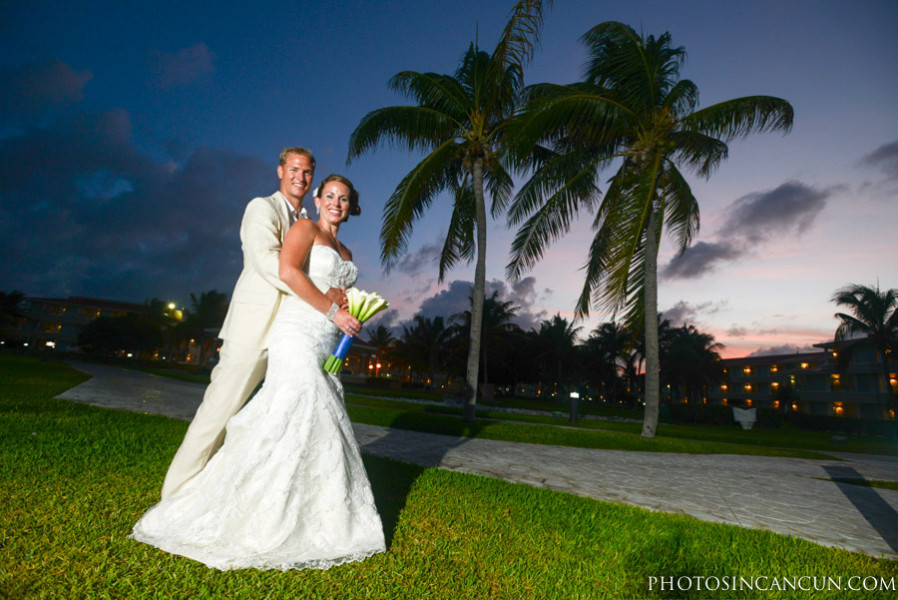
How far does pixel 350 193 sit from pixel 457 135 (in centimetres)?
1001

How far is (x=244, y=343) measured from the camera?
292 centimetres

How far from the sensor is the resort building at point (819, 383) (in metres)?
45.5

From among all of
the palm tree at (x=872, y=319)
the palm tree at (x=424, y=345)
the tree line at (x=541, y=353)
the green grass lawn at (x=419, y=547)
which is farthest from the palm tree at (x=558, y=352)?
the green grass lawn at (x=419, y=547)

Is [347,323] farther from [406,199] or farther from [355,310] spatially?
[406,199]

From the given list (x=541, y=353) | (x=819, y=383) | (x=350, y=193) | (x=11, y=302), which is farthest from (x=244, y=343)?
(x=11, y=302)

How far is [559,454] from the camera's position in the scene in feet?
27.1

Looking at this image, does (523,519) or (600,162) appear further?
(600,162)

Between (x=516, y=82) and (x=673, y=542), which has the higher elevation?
(x=516, y=82)

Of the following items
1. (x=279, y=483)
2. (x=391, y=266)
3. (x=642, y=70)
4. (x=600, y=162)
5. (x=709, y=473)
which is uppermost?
(x=642, y=70)

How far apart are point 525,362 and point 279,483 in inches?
2147

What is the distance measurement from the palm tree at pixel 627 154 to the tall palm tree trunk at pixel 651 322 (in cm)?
3

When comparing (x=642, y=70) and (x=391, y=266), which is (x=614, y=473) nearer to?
(x=391, y=266)

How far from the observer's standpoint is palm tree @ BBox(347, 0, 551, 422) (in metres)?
11.6

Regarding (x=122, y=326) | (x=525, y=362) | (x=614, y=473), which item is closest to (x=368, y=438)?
(x=614, y=473)
